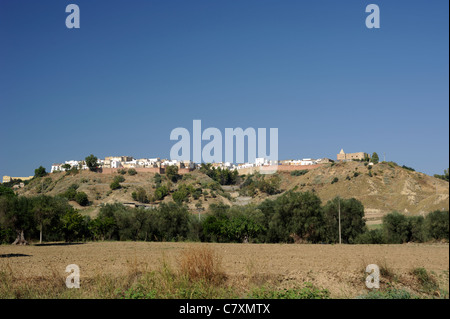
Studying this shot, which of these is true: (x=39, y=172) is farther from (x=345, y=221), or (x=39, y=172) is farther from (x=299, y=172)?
(x=345, y=221)

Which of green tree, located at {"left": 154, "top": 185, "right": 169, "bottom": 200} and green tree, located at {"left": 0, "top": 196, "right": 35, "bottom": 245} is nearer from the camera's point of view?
green tree, located at {"left": 0, "top": 196, "right": 35, "bottom": 245}

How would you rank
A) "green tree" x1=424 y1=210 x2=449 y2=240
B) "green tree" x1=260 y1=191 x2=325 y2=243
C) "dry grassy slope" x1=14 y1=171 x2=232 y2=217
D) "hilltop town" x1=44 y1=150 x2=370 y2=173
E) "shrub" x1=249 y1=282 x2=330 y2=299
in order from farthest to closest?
"hilltop town" x1=44 y1=150 x2=370 y2=173
"dry grassy slope" x1=14 y1=171 x2=232 y2=217
"green tree" x1=260 y1=191 x2=325 y2=243
"shrub" x1=249 y1=282 x2=330 y2=299
"green tree" x1=424 y1=210 x2=449 y2=240

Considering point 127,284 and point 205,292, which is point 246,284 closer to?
point 205,292

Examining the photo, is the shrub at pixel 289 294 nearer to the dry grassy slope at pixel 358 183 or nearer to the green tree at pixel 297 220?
the green tree at pixel 297 220

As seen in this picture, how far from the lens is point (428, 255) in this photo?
46.8 ft

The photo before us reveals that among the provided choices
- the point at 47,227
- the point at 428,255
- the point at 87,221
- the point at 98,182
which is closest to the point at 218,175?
the point at 98,182

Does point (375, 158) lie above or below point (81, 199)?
above

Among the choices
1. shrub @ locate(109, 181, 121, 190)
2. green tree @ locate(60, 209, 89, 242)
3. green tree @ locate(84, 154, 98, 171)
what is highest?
green tree @ locate(84, 154, 98, 171)

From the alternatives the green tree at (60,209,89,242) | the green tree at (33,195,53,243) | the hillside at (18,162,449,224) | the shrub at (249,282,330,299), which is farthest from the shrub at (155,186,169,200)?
the shrub at (249,282,330,299)

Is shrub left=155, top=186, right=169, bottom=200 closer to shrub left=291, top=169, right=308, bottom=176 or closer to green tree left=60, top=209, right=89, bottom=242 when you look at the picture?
shrub left=291, top=169, right=308, bottom=176

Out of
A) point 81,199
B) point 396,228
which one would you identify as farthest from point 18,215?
point 81,199

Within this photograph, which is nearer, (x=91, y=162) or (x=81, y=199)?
(x=81, y=199)
